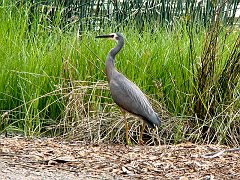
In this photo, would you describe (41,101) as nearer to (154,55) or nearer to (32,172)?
(154,55)

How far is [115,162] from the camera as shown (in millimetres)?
4539

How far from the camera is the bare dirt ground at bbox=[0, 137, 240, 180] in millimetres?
4215

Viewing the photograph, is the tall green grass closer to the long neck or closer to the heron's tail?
the long neck

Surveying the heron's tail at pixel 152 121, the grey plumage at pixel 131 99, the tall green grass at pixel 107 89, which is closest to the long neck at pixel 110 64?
the grey plumage at pixel 131 99

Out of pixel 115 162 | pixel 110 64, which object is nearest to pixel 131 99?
pixel 110 64

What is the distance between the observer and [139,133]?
19.9 ft

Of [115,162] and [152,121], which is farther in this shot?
[152,121]

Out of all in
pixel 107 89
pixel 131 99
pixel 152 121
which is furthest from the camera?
pixel 107 89

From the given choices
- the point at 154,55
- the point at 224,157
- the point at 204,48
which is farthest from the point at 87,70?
the point at 224,157

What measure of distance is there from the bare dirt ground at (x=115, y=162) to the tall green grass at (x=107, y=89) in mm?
821

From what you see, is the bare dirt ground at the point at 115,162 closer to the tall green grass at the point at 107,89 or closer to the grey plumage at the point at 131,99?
the grey plumage at the point at 131,99

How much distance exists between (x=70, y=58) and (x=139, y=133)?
111cm

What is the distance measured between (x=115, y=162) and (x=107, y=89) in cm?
182

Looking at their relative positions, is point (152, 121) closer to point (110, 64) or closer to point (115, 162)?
point (110, 64)
